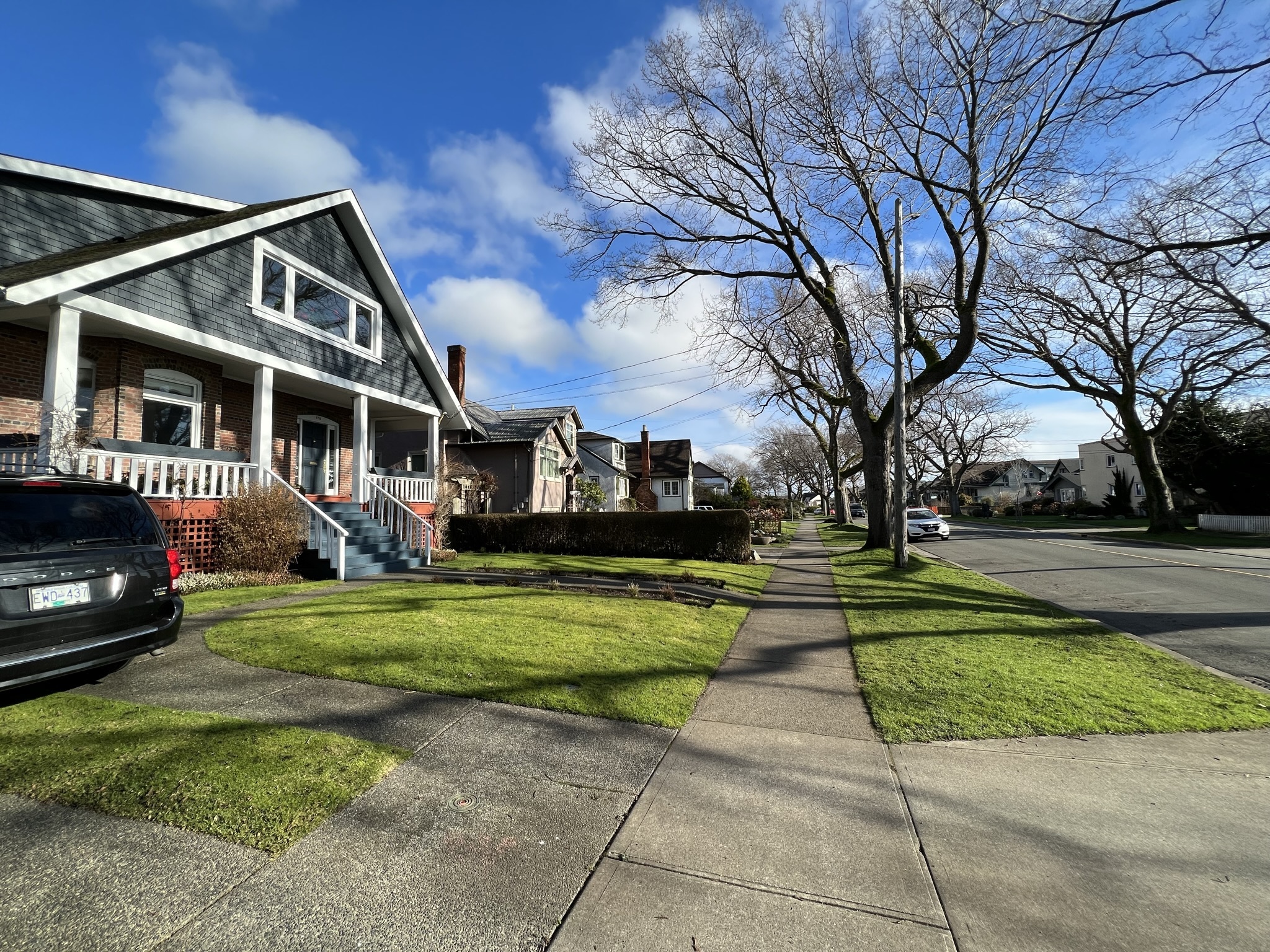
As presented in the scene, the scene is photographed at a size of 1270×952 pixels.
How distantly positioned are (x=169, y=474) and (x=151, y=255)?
3.54 metres

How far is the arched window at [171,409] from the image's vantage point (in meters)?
11.2

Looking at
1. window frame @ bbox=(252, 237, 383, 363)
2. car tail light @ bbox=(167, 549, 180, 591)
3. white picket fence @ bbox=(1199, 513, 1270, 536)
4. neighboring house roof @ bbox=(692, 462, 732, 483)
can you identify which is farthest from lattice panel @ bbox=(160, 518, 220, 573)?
neighboring house roof @ bbox=(692, 462, 732, 483)

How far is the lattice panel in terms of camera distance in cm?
944

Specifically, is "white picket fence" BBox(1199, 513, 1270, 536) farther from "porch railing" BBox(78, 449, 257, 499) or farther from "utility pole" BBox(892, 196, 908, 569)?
"porch railing" BBox(78, 449, 257, 499)

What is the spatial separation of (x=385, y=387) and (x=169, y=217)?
5.49 meters

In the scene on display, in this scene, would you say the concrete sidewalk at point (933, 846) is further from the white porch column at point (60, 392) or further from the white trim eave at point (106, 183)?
the white trim eave at point (106, 183)

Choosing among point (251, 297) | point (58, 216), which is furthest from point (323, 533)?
point (58, 216)

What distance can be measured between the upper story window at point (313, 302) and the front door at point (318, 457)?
2645 mm

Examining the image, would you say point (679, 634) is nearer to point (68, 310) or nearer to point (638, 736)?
point (638, 736)

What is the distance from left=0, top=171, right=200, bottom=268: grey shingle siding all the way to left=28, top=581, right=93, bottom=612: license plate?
30.7 feet

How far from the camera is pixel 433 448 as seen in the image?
16.5 meters

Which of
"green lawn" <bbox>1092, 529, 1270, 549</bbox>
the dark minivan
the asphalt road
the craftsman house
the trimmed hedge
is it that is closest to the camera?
the dark minivan

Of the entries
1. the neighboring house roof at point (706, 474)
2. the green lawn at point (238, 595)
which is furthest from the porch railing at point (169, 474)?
the neighboring house roof at point (706, 474)

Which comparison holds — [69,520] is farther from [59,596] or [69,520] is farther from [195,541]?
[195,541]
